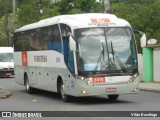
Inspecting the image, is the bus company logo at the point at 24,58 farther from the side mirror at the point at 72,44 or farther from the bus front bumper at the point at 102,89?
the side mirror at the point at 72,44

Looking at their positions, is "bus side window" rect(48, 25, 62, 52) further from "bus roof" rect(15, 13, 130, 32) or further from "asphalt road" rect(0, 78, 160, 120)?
"asphalt road" rect(0, 78, 160, 120)

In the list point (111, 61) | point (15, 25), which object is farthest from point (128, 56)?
point (15, 25)

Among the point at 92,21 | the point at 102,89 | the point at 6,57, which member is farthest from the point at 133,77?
the point at 6,57

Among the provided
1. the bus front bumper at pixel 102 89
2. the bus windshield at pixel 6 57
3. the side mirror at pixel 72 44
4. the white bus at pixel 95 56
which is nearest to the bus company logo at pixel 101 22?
the white bus at pixel 95 56

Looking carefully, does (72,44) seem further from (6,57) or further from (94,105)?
(6,57)

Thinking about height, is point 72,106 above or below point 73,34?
below

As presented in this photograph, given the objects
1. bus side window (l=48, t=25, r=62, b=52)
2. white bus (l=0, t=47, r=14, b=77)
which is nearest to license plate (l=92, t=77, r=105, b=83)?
bus side window (l=48, t=25, r=62, b=52)

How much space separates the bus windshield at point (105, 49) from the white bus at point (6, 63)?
24.2 m

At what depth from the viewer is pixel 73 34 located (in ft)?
65.1

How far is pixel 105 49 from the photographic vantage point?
779 inches

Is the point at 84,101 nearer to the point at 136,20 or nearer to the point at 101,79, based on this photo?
the point at 101,79

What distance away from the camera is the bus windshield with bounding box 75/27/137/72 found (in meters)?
19.6

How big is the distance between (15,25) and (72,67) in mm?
49682

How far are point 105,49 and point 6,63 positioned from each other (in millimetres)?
24588
